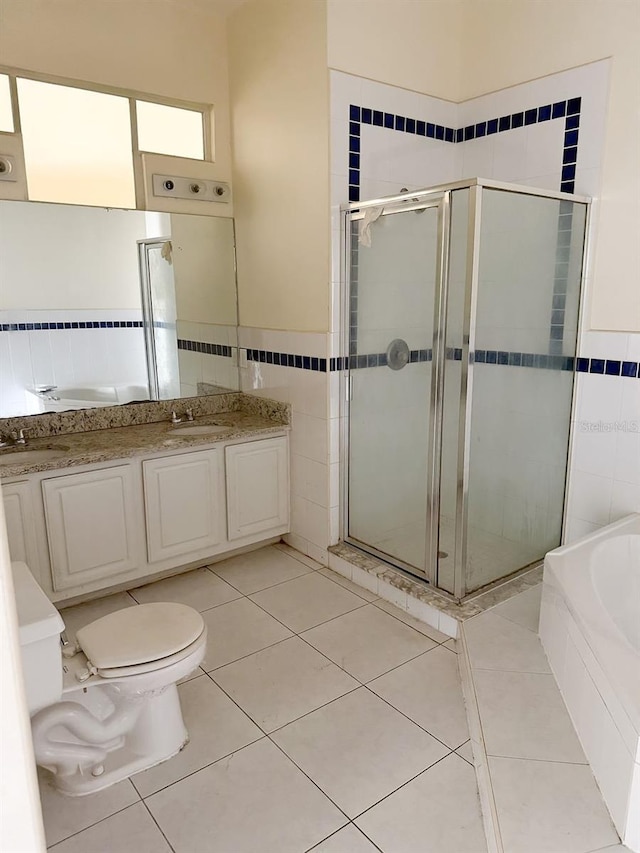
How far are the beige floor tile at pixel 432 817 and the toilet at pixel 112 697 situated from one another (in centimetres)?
67

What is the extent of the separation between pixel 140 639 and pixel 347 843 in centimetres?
80

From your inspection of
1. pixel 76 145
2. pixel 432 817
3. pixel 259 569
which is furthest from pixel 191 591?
pixel 76 145

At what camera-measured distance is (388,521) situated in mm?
3023

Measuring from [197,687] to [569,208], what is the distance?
2441 millimetres

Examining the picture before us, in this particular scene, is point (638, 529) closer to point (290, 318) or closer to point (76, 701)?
point (290, 318)

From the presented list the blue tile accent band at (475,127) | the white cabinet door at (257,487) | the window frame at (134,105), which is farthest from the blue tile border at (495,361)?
the window frame at (134,105)

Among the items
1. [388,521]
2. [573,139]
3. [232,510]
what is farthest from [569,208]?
[232,510]

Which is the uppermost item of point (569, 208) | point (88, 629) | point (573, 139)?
point (573, 139)

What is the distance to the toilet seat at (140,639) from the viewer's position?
1.79 metres

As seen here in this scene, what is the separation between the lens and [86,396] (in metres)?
3.09

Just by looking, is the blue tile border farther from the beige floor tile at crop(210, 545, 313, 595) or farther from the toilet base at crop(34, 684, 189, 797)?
the toilet base at crop(34, 684, 189, 797)

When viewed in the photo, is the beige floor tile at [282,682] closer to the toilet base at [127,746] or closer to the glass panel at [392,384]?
the toilet base at [127,746]

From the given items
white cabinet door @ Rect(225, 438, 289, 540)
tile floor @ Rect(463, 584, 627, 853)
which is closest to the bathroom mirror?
white cabinet door @ Rect(225, 438, 289, 540)

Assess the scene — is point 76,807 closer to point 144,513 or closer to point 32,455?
point 144,513
